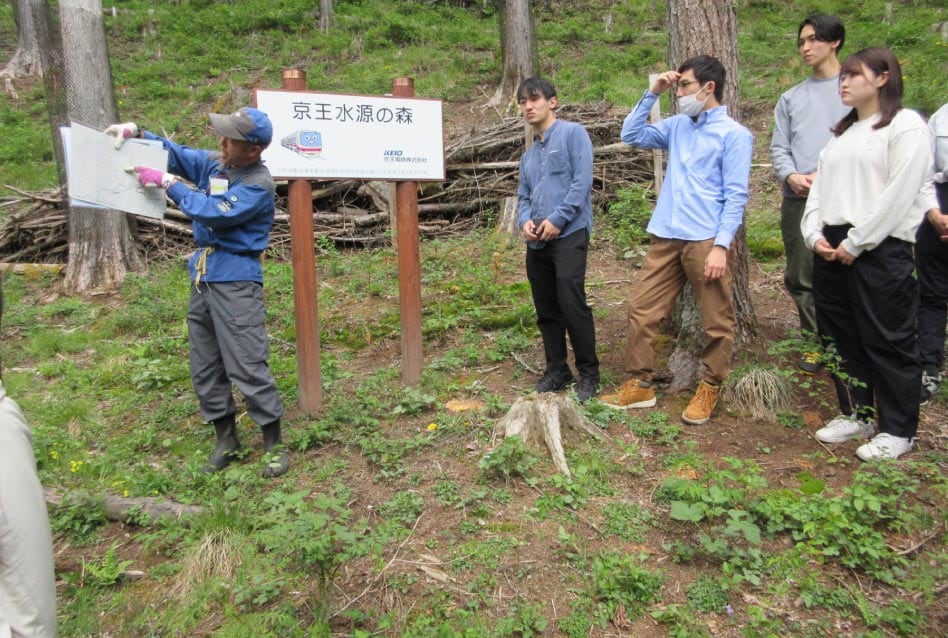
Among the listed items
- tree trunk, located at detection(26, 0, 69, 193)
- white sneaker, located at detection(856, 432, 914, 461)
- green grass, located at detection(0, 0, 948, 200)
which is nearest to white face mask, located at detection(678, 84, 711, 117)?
white sneaker, located at detection(856, 432, 914, 461)

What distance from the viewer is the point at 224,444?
4.00m

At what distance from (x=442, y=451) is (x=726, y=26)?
3.36 metres

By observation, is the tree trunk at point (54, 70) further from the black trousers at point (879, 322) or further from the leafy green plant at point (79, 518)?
the black trousers at point (879, 322)

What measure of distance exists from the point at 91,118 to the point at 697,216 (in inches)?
275

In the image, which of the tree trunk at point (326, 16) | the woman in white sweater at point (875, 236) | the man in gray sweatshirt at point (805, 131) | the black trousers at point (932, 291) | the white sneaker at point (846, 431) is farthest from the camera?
the tree trunk at point (326, 16)

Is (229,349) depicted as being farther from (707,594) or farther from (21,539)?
(707,594)

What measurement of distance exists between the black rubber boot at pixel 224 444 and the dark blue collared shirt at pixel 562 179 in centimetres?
223

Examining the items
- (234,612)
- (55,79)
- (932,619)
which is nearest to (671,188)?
(932,619)

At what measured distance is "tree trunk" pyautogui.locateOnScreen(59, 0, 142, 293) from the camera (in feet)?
24.7

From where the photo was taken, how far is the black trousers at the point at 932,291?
158 inches

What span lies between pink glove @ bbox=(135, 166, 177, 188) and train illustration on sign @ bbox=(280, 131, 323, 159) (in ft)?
3.33

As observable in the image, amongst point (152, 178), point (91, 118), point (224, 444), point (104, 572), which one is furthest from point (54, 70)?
point (104, 572)

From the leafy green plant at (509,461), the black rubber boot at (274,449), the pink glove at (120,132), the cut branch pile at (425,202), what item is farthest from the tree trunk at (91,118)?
the leafy green plant at (509,461)

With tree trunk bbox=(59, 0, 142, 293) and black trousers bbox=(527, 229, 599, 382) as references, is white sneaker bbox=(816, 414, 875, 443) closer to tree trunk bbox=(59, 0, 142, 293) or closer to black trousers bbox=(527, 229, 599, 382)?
black trousers bbox=(527, 229, 599, 382)
